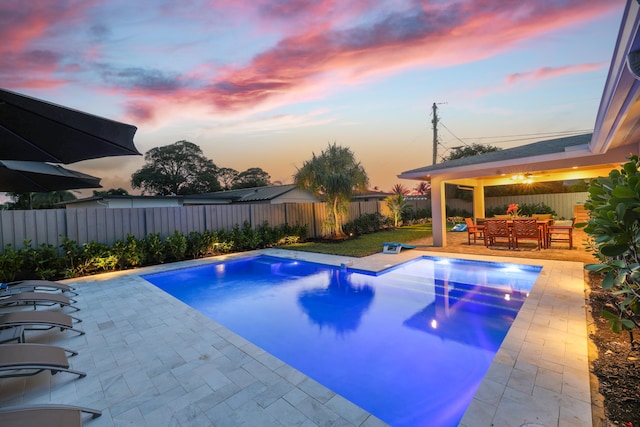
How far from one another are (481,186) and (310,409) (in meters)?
16.8

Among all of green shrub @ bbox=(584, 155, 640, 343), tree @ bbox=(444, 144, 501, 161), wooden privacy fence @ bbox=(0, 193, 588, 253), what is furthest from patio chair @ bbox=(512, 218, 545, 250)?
tree @ bbox=(444, 144, 501, 161)

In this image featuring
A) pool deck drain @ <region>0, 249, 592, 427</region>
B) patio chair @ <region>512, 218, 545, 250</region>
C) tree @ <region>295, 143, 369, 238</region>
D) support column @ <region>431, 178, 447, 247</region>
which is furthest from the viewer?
tree @ <region>295, 143, 369, 238</region>

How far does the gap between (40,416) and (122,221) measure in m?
8.87

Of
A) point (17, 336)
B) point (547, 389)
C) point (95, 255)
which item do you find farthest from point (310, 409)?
point (95, 255)

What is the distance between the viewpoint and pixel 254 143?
1772 cm

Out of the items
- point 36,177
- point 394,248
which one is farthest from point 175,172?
point 36,177

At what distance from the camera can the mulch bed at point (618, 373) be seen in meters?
2.21

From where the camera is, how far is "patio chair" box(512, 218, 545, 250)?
370 inches

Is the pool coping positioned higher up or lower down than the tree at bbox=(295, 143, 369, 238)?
lower down

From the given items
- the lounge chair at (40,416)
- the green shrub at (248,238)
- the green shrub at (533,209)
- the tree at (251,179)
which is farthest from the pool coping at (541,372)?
the tree at (251,179)

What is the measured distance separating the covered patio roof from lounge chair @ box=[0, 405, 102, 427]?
4758 mm

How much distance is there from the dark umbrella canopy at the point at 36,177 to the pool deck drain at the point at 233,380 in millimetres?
2458

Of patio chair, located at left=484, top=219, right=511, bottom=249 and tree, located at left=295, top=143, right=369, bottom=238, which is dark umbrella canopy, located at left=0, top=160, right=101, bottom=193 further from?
patio chair, located at left=484, top=219, right=511, bottom=249

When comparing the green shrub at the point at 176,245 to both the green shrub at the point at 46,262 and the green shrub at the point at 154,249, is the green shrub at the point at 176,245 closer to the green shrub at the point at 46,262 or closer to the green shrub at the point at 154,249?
the green shrub at the point at 154,249
